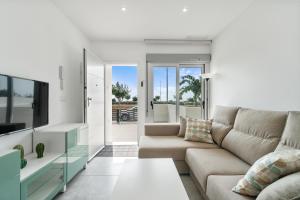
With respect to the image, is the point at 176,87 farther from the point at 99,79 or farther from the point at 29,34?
the point at 29,34

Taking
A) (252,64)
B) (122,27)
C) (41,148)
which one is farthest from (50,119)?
(252,64)

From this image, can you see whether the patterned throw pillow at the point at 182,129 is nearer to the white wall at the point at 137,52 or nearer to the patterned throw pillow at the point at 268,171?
the white wall at the point at 137,52

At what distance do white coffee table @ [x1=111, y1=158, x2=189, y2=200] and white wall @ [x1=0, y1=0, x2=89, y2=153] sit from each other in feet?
4.13

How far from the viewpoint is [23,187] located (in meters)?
A: 1.58

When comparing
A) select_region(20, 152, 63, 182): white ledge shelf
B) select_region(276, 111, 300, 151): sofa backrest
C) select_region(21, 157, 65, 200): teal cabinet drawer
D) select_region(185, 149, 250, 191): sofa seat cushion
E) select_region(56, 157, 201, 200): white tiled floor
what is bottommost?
select_region(56, 157, 201, 200): white tiled floor

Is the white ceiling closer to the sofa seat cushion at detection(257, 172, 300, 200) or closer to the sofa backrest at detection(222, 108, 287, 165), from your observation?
the sofa backrest at detection(222, 108, 287, 165)

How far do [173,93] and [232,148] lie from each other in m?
2.46

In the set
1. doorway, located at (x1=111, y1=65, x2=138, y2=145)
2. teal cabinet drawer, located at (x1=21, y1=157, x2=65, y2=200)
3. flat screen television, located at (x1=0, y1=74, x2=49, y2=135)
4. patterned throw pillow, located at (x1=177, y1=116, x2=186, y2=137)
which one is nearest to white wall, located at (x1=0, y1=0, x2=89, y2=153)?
flat screen television, located at (x1=0, y1=74, x2=49, y2=135)

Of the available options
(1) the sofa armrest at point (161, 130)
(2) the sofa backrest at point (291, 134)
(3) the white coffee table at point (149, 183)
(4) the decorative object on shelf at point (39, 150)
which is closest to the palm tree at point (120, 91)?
(1) the sofa armrest at point (161, 130)

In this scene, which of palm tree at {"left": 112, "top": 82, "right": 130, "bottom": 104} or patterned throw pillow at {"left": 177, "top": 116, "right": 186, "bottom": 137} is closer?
patterned throw pillow at {"left": 177, "top": 116, "right": 186, "bottom": 137}

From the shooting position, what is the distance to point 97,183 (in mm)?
2584

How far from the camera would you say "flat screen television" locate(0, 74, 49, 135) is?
5.83 feet

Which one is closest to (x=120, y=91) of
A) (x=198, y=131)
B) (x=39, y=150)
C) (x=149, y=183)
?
(x=198, y=131)

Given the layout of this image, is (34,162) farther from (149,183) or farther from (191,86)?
(191,86)
